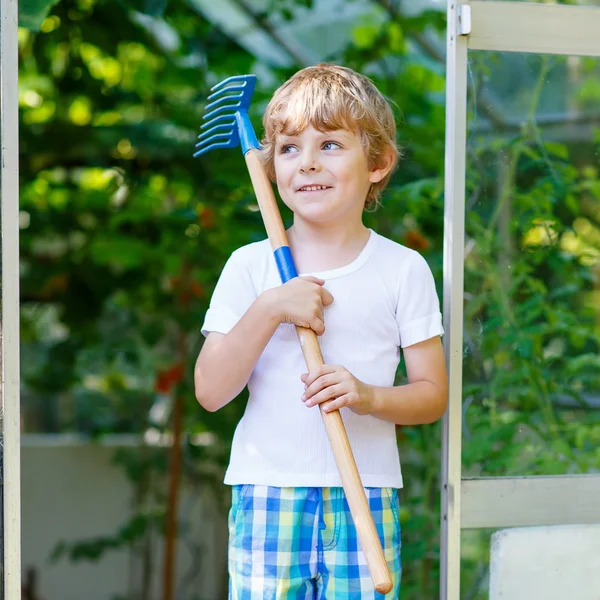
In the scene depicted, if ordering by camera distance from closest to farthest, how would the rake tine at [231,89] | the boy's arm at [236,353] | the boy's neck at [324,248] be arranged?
1. the boy's arm at [236,353]
2. the boy's neck at [324,248]
3. the rake tine at [231,89]

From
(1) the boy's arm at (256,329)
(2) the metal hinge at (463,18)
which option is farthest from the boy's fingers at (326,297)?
(2) the metal hinge at (463,18)

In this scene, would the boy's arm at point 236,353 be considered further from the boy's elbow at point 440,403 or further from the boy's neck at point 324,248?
the boy's elbow at point 440,403

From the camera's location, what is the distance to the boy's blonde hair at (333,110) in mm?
1420

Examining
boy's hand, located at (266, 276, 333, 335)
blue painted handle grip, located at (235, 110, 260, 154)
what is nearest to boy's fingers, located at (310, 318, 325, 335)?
boy's hand, located at (266, 276, 333, 335)

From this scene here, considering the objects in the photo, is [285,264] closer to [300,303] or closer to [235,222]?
[300,303]

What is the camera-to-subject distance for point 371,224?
2.54m

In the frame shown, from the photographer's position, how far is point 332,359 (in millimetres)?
1427

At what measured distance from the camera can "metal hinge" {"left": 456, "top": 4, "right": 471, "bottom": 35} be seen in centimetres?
163

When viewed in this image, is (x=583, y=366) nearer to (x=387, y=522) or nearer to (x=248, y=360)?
(x=387, y=522)

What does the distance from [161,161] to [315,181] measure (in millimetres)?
1775

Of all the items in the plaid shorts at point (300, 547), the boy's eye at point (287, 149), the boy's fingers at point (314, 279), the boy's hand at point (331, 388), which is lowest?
the plaid shorts at point (300, 547)

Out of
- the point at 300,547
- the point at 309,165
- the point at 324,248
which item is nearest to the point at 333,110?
the point at 309,165

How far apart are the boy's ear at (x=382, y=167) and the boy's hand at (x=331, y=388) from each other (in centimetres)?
36

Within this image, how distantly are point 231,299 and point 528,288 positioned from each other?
689 millimetres
